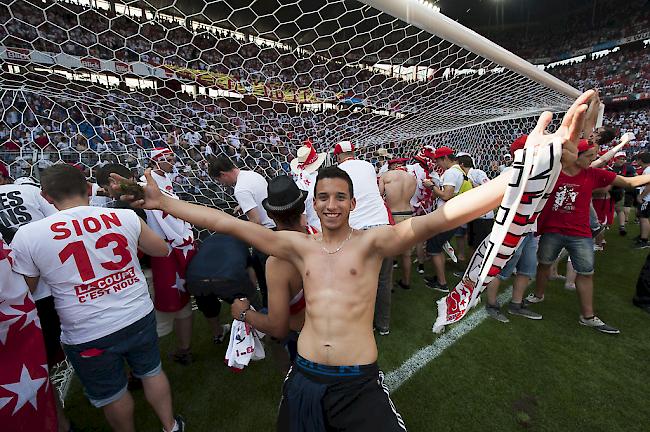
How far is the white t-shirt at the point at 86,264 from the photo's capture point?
160cm

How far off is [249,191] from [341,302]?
73.0 inches

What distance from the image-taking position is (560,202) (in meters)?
2.97

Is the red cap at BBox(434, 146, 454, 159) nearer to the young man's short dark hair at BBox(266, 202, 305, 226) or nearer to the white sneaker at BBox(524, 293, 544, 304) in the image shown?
the white sneaker at BBox(524, 293, 544, 304)

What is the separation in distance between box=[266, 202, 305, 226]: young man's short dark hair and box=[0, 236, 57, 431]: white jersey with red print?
128 centimetres

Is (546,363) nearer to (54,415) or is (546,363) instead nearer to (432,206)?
(432,206)

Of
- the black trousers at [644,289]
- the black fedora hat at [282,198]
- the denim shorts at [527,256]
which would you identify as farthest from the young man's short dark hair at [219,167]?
the black trousers at [644,289]

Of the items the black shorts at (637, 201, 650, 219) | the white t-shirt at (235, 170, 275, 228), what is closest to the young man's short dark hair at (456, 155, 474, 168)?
the white t-shirt at (235, 170, 275, 228)

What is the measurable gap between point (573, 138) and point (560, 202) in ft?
7.99

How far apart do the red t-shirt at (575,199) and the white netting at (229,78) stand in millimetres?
1373

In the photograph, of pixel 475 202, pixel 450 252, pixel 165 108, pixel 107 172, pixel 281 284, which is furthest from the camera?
pixel 165 108

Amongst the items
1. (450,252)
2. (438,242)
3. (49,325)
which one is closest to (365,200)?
(450,252)

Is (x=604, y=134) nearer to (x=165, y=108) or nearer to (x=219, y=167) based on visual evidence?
(x=219, y=167)

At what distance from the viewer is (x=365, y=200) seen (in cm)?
311

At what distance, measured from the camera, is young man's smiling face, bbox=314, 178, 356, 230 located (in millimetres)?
1558
